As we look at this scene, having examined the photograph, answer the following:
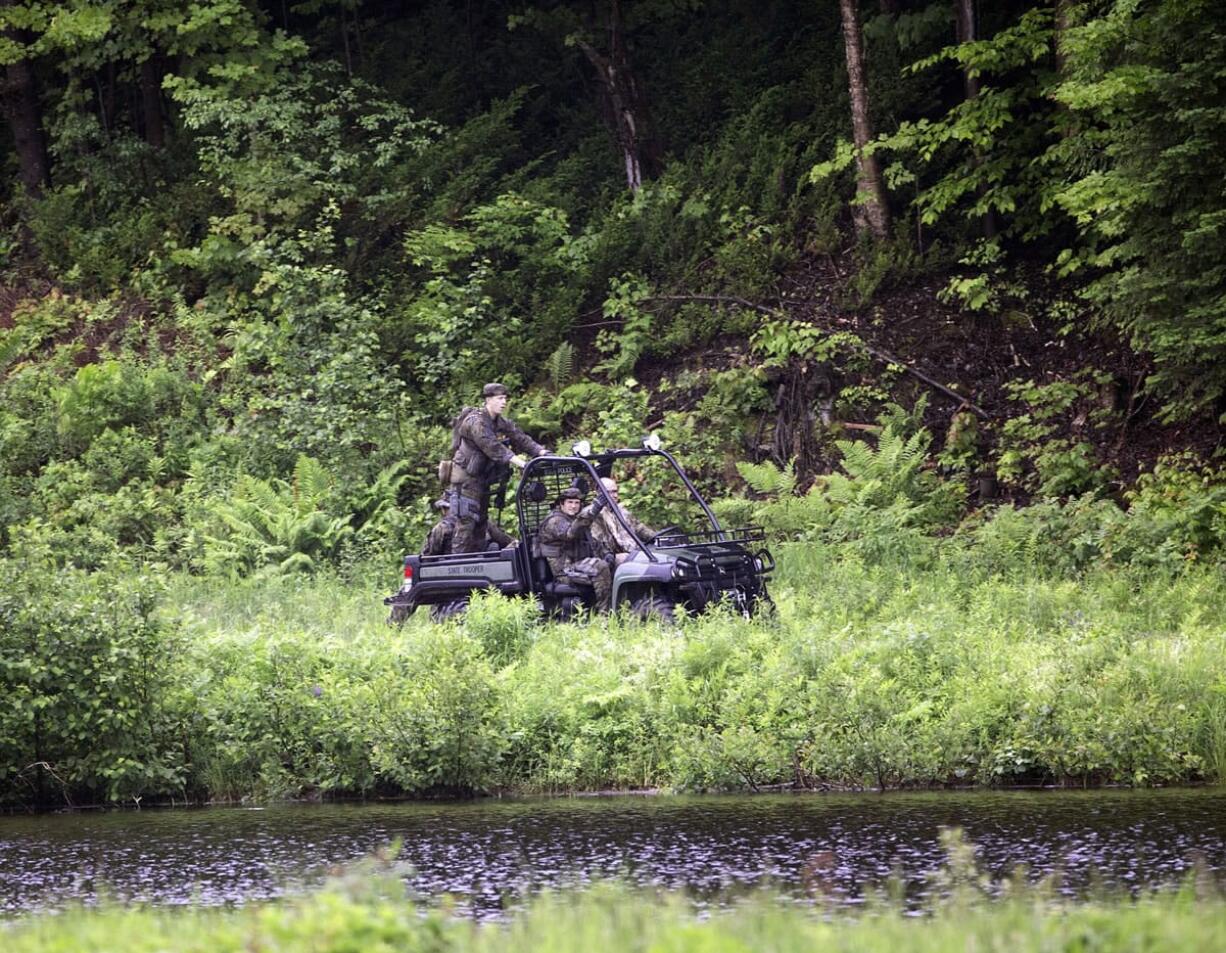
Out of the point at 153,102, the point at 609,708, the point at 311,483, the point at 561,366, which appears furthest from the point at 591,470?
the point at 153,102

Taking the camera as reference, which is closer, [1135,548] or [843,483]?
[1135,548]

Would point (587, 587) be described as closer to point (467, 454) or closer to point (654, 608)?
point (654, 608)

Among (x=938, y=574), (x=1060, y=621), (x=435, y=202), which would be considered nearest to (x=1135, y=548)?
(x=938, y=574)

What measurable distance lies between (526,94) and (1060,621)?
53.8ft

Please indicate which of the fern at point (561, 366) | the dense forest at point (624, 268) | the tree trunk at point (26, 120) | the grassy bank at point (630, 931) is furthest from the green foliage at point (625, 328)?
the grassy bank at point (630, 931)

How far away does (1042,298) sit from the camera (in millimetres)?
20141

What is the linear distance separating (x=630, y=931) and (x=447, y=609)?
8.87 meters

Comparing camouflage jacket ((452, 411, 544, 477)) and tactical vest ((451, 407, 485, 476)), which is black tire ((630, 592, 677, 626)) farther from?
tactical vest ((451, 407, 485, 476))

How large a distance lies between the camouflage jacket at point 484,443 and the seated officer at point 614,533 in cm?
128

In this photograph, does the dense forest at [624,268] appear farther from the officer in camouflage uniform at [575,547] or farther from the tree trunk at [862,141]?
the officer in camouflage uniform at [575,547]

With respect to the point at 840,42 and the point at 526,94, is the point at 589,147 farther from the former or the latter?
the point at 840,42

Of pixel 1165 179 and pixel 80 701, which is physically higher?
pixel 1165 179

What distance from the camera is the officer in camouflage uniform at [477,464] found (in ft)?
48.1

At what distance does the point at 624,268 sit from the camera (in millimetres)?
23516
